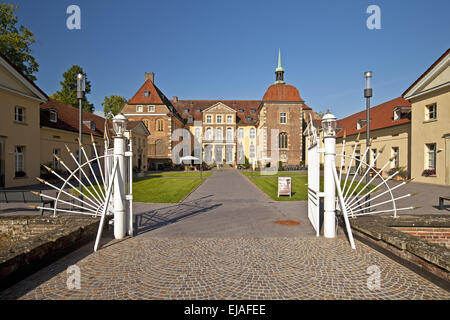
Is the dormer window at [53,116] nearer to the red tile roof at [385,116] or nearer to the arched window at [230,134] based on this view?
the red tile roof at [385,116]

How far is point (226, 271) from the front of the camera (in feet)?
13.2

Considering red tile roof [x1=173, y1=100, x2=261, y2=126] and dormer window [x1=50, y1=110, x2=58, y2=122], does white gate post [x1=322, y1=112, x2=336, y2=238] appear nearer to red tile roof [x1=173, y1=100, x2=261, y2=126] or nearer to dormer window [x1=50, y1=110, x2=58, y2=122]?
dormer window [x1=50, y1=110, x2=58, y2=122]

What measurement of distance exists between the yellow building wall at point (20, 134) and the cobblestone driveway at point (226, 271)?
15929 millimetres

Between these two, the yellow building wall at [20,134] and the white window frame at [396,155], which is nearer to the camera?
the yellow building wall at [20,134]

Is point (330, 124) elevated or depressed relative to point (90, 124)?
depressed

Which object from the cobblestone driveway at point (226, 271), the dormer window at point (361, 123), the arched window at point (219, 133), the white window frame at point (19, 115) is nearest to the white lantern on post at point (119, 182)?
the cobblestone driveway at point (226, 271)

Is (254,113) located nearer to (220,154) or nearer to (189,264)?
(220,154)

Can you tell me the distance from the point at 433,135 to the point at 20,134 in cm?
2905

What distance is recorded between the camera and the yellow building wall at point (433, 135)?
1648 cm

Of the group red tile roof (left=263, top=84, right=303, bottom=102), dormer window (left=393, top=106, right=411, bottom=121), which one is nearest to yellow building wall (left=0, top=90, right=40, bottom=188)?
dormer window (left=393, top=106, right=411, bottom=121)

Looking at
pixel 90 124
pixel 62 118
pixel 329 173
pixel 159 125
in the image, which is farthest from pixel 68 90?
pixel 329 173

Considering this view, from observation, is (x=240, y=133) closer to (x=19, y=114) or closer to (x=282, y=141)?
(x=282, y=141)

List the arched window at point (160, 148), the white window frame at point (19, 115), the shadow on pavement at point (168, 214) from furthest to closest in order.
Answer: the arched window at point (160, 148), the white window frame at point (19, 115), the shadow on pavement at point (168, 214)
